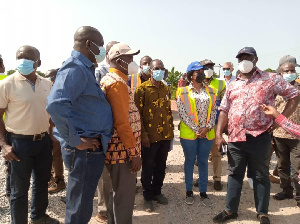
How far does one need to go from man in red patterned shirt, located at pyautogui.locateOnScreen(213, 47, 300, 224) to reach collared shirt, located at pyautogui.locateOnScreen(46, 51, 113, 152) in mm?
1761

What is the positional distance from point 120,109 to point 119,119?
10cm

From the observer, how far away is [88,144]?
82.8 inches

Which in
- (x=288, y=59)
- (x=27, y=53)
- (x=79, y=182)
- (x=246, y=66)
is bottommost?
(x=79, y=182)

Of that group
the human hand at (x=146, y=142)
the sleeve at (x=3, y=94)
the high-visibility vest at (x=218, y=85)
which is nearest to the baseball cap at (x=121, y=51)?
the sleeve at (x=3, y=94)

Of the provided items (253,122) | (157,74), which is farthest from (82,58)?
(253,122)

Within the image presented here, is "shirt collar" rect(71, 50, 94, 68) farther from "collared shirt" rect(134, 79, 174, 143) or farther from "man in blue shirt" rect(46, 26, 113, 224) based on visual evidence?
"collared shirt" rect(134, 79, 174, 143)

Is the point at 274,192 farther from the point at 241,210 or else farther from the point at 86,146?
the point at 86,146

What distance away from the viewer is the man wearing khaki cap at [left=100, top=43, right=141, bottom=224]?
92.0 inches

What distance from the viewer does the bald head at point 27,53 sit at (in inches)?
116

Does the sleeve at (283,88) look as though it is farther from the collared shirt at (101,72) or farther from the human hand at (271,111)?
the collared shirt at (101,72)

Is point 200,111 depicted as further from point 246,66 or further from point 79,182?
point 79,182

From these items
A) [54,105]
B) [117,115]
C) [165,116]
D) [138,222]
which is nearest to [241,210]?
[138,222]

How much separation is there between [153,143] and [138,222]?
3.66ft

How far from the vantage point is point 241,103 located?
3137mm
